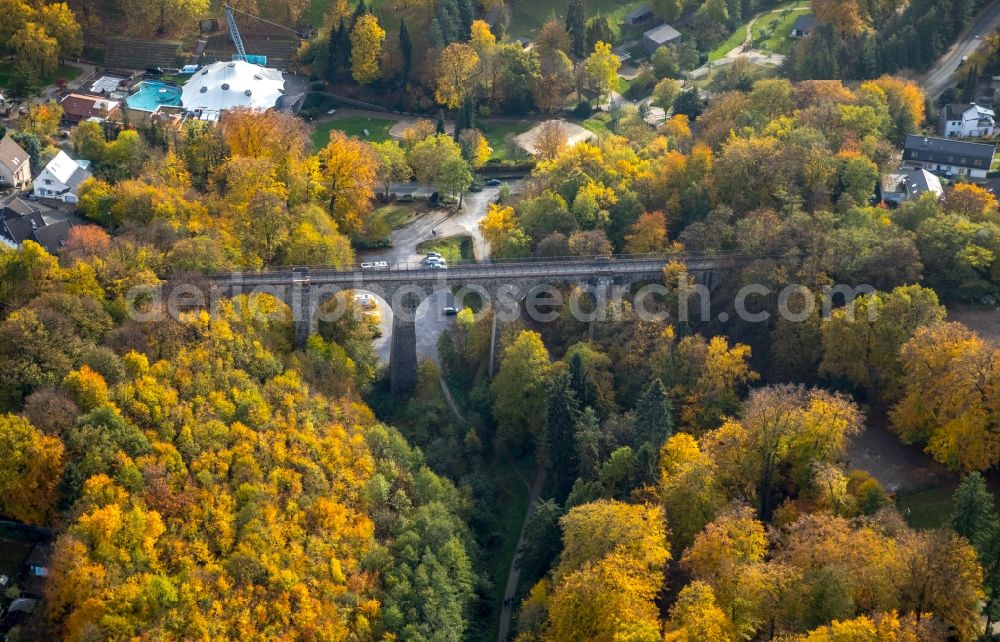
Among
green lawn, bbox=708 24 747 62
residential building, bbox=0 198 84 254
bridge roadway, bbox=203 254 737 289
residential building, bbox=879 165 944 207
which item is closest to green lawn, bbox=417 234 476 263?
bridge roadway, bbox=203 254 737 289

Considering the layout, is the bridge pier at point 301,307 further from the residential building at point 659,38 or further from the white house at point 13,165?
the residential building at point 659,38

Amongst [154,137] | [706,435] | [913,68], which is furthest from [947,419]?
[154,137]

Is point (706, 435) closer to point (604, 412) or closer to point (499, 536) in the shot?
point (604, 412)

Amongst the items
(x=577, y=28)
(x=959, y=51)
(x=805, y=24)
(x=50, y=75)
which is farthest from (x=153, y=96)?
(x=959, y=51)

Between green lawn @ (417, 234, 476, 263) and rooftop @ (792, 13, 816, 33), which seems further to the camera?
rooftop @ (792, 13, 816, 33)

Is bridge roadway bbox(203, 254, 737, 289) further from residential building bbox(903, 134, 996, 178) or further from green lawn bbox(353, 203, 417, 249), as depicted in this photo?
residential building bbox(903, 134, 996, 178)

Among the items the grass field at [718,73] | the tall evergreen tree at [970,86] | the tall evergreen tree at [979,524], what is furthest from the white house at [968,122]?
the tall evergreen tree at [979,524]

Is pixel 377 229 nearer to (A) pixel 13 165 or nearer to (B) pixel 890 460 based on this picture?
(A) pixel 13 165
